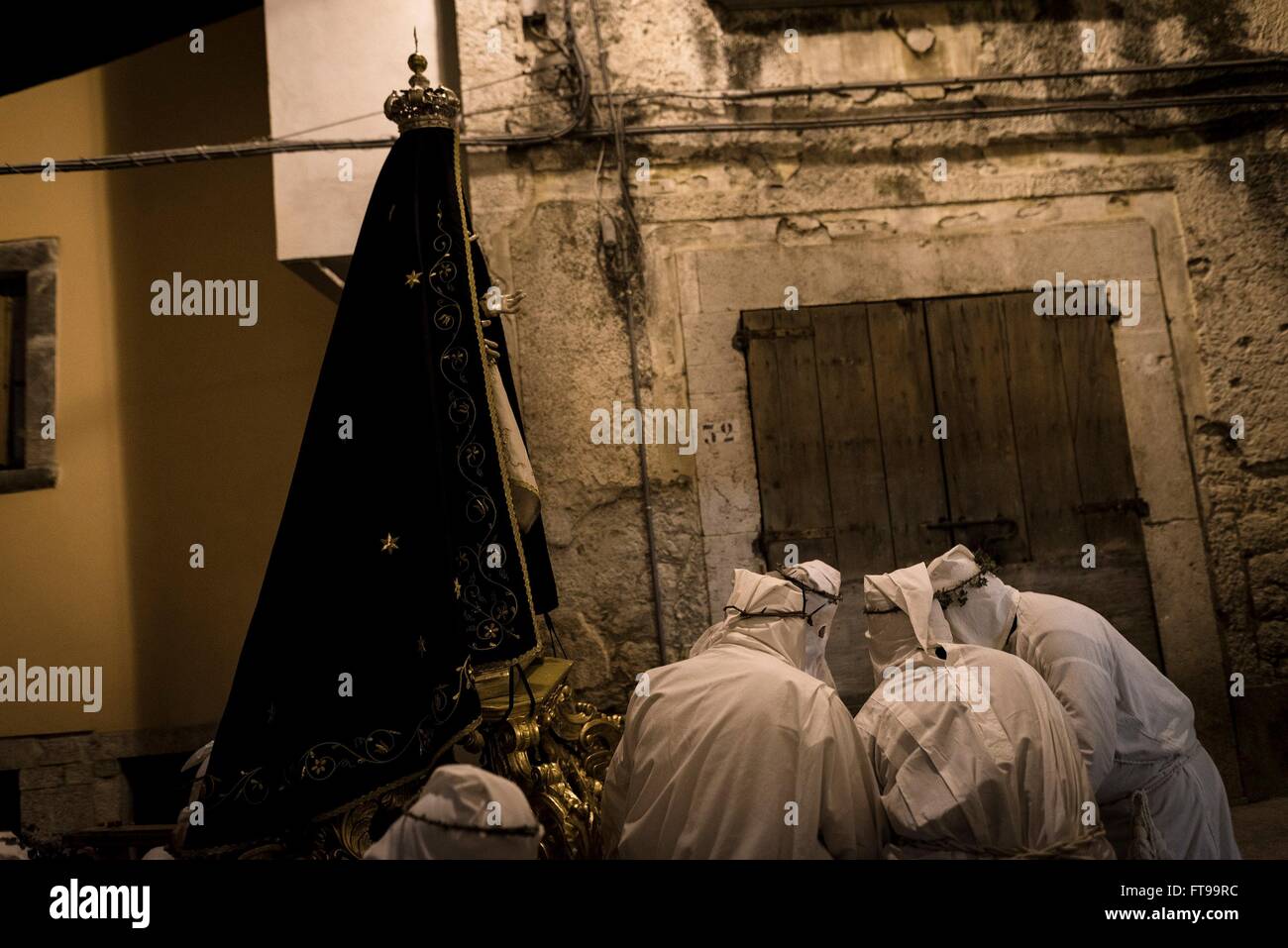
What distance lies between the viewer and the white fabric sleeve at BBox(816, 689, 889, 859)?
2.80 metres

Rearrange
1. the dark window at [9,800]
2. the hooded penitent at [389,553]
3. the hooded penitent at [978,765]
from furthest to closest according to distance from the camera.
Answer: the dark window at [9,800]
the hooded penitent at [389,553]
the hooded penitent at [978,765]

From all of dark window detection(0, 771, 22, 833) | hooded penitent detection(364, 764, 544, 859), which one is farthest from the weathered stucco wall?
dark window detection(0, 771, 22, 833)

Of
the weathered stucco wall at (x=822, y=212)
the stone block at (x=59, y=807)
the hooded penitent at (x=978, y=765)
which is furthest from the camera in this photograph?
the stone block at (x=59, y=807)

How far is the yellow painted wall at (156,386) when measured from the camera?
6098mm

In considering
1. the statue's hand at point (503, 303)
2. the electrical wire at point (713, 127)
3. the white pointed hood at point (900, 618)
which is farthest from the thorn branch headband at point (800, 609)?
the electrical wire at point (713, 127)

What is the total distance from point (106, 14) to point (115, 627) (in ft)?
11.3

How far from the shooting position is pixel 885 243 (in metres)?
5.16

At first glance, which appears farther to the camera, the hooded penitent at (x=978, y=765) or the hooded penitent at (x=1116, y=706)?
the hooded penitent at (x=1116, y=706)

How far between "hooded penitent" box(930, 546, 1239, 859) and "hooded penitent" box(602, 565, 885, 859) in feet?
2.84

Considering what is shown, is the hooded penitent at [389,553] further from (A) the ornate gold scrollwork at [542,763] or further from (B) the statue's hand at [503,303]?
(B) the statue's hand at [503,303]

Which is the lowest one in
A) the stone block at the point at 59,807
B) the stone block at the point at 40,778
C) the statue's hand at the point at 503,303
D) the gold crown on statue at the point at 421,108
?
the stone block at the point at 59,807

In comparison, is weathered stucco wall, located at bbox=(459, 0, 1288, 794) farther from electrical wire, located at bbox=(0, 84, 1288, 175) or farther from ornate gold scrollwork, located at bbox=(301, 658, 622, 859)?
ornate gold scrollwork, located at bbox=(301, 658, 622, 859)

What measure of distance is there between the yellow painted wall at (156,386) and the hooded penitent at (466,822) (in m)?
4.57

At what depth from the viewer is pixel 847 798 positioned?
2.82m
